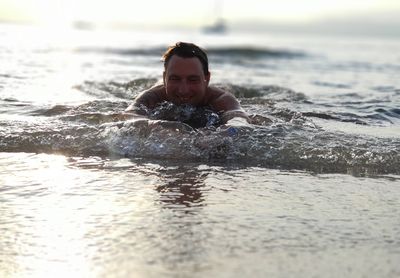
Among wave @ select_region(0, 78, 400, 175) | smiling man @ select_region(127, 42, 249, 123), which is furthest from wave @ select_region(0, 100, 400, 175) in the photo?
smiling man @ select_region(127, 42, 249, 123)

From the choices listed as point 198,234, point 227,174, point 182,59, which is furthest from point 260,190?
point 182,59

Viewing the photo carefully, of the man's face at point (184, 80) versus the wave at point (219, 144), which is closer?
the wave at point (219, 144)

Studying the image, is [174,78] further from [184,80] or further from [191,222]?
[191,222]

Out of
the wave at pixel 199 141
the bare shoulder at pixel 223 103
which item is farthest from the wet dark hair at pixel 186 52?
the wave at pixel 199 141

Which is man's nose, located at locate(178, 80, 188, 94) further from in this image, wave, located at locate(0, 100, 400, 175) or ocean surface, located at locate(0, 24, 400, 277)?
wave, located at locate(0, 100, 400, 175)

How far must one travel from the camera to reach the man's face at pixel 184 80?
5074mm

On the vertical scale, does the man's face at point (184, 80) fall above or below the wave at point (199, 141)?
above

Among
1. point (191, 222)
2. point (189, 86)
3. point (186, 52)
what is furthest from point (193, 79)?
point (191, 222)

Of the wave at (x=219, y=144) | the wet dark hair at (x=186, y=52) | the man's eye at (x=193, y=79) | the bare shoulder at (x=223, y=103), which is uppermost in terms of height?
the wet dark hair at (x=186, y=52)

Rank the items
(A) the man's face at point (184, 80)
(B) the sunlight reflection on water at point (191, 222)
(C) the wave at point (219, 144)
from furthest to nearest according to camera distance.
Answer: (A) the man's face at point (184, 80) < (C) the wave at point (219, 144) < (B) the sunlight reflection on water at point (191, 222)

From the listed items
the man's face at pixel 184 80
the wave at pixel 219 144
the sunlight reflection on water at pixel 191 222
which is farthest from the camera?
the man's face at pixel 184 80

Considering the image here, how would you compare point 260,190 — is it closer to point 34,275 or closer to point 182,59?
point 34,275

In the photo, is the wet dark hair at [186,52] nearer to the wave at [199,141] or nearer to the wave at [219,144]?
the wave at [199,141]

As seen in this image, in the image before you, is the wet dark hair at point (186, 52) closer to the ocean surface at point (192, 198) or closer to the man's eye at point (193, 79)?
the man's eye at point (193, 79)
